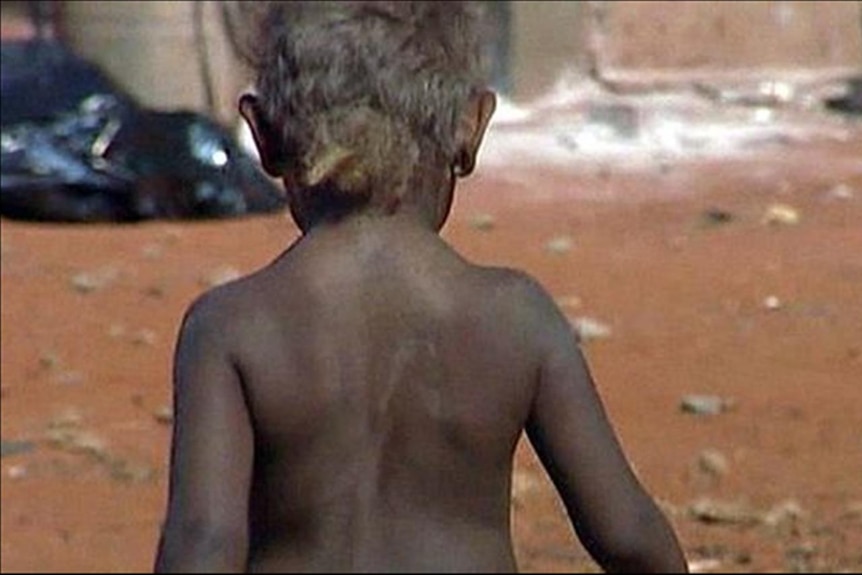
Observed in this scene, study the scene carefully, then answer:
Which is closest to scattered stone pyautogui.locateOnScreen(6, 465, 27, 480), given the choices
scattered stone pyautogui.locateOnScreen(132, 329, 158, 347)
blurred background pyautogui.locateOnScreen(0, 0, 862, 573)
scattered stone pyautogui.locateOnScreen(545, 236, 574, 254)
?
blurred background pyautogui.locateOnScreen(0, 0, 862, 573)

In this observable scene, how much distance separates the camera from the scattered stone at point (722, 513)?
21.7ft

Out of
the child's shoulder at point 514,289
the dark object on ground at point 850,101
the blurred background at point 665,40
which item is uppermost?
the child's shoulder at point 514,289

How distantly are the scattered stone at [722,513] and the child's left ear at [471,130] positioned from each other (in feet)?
15.3

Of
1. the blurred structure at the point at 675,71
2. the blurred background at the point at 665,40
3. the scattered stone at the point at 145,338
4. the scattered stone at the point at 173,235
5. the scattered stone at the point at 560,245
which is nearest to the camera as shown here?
the scattered stone at the point at 145,338

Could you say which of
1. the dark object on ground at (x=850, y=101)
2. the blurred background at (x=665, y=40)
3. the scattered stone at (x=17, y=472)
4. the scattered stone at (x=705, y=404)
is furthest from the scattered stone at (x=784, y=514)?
the dark object on ground at (x=850, y=101)

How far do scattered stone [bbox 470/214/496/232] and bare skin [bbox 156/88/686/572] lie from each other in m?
9.20

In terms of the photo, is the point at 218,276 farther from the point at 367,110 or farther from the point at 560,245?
the point at 367,110

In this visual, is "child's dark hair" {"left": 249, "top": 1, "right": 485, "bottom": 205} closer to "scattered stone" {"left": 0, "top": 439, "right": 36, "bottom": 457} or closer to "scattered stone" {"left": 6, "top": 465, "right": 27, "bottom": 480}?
"scattered stone" {"left": 6, "top": 465, "right": 27, "bottom": 480}

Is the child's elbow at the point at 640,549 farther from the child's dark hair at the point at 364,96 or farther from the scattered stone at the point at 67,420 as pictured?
the scattered stone at the point at 67,420

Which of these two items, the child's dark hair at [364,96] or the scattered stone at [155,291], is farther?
the scattered stone at [155,291]

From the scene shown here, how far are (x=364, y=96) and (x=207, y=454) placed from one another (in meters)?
0.26

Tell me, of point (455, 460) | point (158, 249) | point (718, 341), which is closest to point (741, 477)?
point (718, 341)

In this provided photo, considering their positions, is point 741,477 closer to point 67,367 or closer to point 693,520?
point 693,520

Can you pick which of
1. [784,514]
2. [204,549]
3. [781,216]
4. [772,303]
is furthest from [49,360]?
[204,549]
